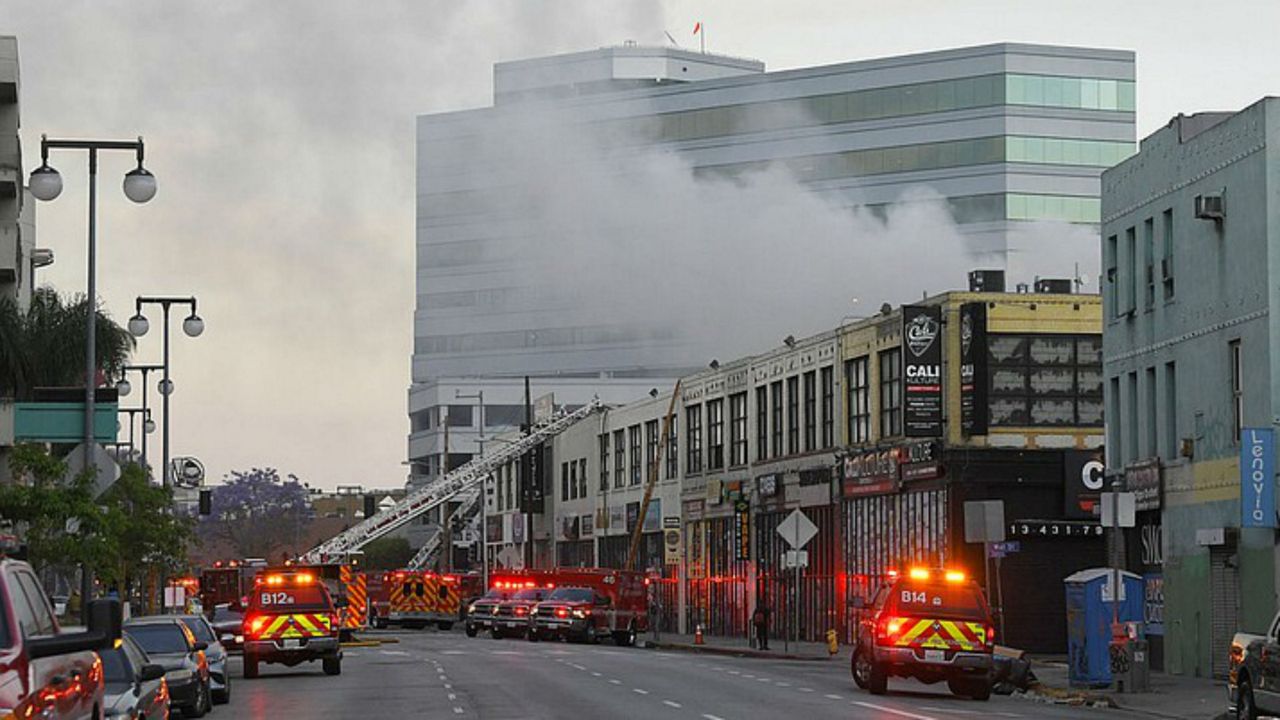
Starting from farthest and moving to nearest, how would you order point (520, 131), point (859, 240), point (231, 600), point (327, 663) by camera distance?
point (520, 131) < point (859, 240) < point (231, 600) < point (327, 663)

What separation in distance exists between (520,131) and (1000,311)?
97.8 meters

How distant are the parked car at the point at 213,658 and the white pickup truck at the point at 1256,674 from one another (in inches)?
606

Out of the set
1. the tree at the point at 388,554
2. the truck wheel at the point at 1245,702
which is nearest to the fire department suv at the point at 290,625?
the truck wheel at the point at 1245,702

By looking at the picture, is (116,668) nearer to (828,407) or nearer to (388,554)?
(828,407)

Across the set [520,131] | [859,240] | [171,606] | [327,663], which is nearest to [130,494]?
[171,606]

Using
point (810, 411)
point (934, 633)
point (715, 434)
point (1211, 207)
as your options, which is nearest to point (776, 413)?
point (810, 411)

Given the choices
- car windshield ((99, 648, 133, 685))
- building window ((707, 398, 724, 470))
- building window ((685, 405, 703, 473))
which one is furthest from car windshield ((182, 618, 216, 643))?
building window ((685, 405, 703, 473))

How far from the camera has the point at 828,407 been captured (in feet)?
235

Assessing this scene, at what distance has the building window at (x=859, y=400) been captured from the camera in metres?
67.6

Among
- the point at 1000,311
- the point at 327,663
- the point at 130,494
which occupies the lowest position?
the point at 327,663

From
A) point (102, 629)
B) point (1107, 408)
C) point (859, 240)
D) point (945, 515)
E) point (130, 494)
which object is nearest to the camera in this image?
point (102, 629)

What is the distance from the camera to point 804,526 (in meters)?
58.9

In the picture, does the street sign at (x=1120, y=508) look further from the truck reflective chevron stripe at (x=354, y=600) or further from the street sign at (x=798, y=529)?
the truck reflective chevron stripe at (x=354, y=600)

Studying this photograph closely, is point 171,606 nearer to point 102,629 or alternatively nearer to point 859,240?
point 102,629
